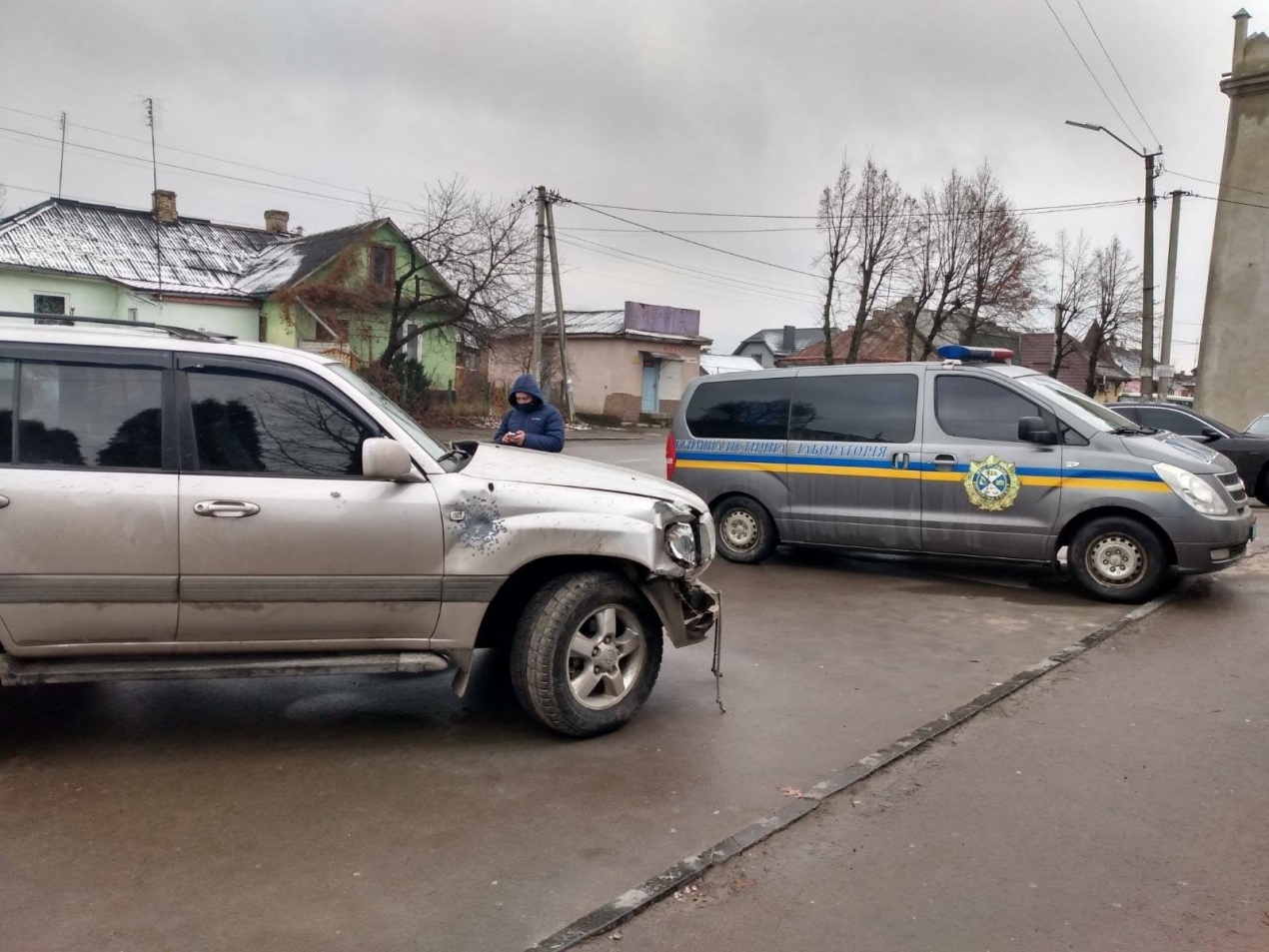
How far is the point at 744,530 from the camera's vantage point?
31.1 feet

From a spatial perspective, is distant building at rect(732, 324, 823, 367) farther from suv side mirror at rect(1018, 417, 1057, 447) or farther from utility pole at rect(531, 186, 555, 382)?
suv side mirror at rect(1018, 417, 1057, 447)

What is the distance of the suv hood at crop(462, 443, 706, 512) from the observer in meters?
4.61

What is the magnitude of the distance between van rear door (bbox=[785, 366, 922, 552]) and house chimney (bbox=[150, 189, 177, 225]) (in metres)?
33.2

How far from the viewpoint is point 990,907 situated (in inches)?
125

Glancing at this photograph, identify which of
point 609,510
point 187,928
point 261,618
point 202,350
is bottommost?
point 187,928

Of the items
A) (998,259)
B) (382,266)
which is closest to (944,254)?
(998,259)

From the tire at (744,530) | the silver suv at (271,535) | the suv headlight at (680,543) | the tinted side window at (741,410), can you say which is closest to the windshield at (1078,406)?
the tinted side window at (741,410)

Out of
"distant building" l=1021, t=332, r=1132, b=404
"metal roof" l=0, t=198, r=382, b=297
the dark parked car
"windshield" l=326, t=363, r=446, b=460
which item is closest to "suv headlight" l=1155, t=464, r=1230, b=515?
"windshield" l=326, t=363, r=446, b=460

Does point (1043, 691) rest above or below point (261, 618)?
below

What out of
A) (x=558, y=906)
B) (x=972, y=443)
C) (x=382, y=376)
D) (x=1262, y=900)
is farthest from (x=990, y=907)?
(x=382, y=376)

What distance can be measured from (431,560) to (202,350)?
1387 mm

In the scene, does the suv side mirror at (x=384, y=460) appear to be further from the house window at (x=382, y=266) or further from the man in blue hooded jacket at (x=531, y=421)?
the house window at (x=382, y=266)

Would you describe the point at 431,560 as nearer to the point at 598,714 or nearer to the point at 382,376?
the point at 598,714

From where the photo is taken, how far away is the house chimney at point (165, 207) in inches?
1385
